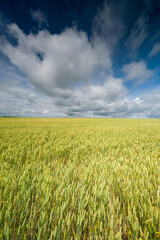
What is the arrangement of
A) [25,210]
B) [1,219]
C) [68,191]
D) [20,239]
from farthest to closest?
[68,191] < [25,210] < [1,219] < [20,239]

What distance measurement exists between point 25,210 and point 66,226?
508 mm

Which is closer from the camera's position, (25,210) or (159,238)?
(159,238)

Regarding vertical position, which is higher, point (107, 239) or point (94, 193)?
point (94, 193)

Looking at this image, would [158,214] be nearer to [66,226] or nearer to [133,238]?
[133,238]

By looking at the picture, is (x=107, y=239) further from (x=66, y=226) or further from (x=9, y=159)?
(x=9, y=159)

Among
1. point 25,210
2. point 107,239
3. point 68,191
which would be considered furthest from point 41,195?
point 107,239

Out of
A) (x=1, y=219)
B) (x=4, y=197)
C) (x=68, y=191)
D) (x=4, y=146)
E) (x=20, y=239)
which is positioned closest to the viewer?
(x=20, y=239)

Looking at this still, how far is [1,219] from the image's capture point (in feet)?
3.24

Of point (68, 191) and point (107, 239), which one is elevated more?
point (68, 191)

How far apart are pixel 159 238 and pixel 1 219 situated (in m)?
1.53

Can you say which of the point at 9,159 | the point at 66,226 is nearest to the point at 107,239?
the point at 66,226

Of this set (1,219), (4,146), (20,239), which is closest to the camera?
(20,239)

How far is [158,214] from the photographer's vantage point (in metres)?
1.04

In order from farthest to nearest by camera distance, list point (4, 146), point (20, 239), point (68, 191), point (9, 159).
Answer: point (4, 146) → point (9, 159) → point (68, 191) → point (20, 239)
